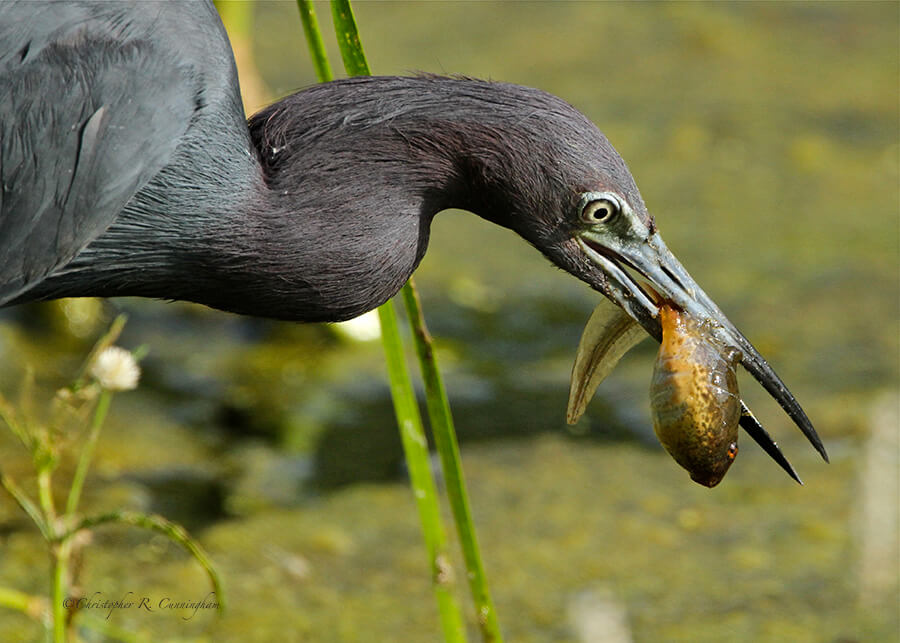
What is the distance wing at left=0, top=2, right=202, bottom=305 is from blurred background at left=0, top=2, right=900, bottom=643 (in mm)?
1431

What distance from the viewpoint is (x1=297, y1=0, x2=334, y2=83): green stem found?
247 centimetres

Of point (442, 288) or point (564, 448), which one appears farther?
point (442, 288)

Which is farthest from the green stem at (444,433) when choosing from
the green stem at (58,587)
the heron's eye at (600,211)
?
the green stem at (58,587)

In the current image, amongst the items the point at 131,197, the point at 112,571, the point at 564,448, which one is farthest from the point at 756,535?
the point at 131,197

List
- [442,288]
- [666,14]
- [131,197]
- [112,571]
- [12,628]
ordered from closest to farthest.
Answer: [131,197] → [12,628] → [112,571] → [442,288] → [666,14]

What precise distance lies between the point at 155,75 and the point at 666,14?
5793mm

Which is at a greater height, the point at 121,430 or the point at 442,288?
the point at 121,430

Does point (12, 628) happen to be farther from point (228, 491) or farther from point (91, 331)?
point (91, 331)

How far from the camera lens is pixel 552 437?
4406 mm

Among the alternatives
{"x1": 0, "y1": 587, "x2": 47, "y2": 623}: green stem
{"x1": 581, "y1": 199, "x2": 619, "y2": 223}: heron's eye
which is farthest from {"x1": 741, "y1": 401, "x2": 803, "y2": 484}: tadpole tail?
{"x1": 0, "y1": 587, "x2": 47, "y2": 623}: green stem

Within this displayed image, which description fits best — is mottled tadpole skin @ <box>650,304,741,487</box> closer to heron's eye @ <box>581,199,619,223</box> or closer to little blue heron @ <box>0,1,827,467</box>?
little blue heron @ <box>0,1,827,467</box>

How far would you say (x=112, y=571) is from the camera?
11.9 feet

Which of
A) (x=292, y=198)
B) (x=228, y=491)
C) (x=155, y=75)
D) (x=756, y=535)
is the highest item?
(x=155, y=75)

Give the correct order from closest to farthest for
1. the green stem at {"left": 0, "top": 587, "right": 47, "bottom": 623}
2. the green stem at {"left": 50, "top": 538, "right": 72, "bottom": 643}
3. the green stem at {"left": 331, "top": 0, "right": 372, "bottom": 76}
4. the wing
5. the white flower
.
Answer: the wing, the green stem at {"left": 331, "top": 0, "right": 372, "bottom": 76}, the green stem at {"left": 50, "top": 538, "right": 72, "bottom": 643}, the white flower, the green stem at {"left": 0, "top": 587, "right": 47, "bottom": 623}
